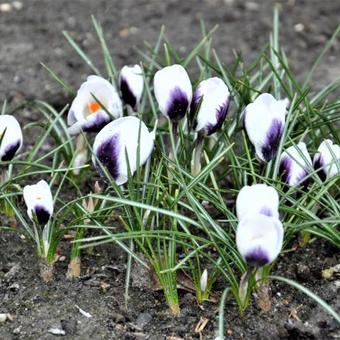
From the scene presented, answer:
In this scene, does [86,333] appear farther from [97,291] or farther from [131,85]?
[131,85]

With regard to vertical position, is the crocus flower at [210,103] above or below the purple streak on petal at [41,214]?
above

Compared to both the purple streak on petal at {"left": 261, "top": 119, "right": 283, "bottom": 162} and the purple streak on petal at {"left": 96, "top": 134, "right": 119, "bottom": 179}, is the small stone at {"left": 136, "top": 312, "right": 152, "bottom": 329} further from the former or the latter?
the purple streak on petal at {"left": 261, "top": 119, "right": 283, "bottom": 162}

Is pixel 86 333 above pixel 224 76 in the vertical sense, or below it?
below

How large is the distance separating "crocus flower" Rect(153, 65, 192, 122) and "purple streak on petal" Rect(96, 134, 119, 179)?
0.19m

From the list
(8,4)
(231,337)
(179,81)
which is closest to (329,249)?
(231,337)

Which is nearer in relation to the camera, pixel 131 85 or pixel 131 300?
pixel 131 300

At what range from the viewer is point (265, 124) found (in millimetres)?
2363

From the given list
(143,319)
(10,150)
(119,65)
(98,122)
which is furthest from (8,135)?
(119,65)

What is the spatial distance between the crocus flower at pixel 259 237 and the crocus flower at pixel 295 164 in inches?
16.1

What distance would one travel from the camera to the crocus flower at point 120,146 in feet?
7.74

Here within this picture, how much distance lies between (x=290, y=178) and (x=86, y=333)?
2.36 feet

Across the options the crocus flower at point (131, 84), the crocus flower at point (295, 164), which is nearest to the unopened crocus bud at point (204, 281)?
the crocus flower at point (295, 164)

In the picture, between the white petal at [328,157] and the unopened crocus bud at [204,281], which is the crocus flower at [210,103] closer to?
the white petal at [328,157]

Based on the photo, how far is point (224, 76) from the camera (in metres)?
2.77
